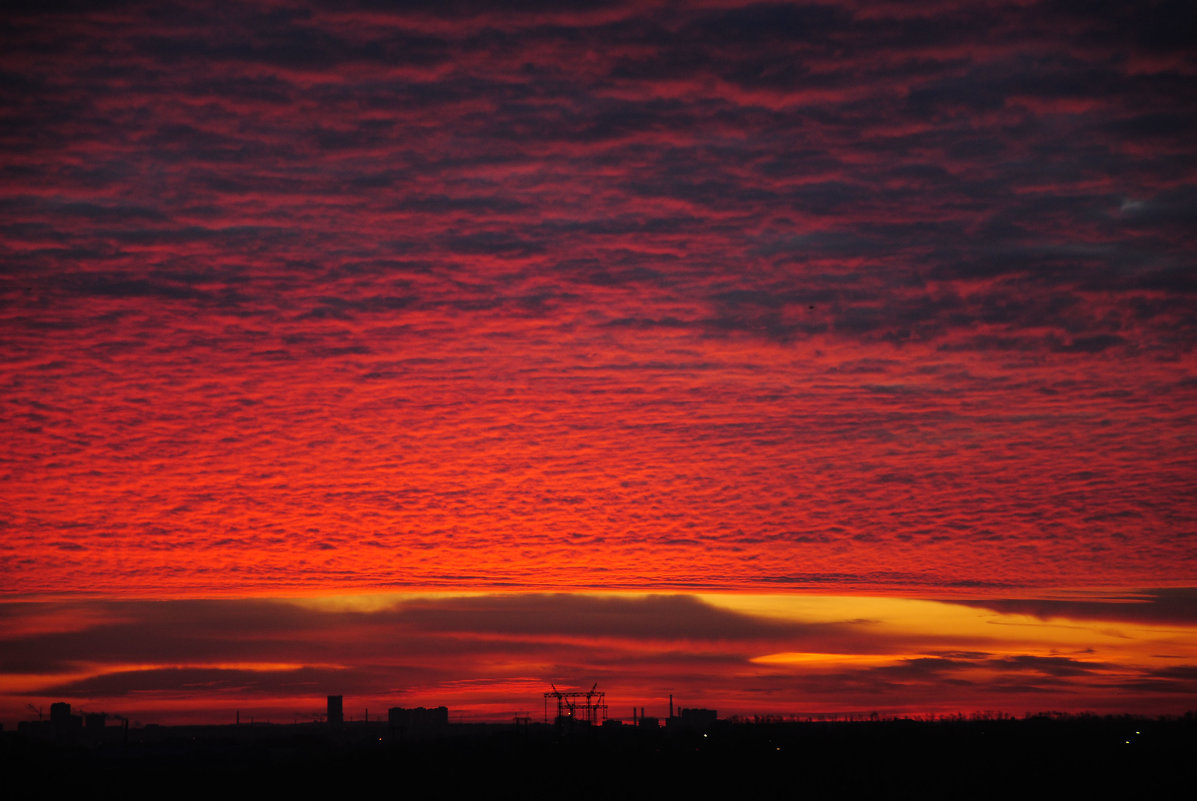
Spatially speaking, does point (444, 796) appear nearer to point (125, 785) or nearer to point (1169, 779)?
point (125, 785)

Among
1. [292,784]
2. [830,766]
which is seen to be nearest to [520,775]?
[292,784]

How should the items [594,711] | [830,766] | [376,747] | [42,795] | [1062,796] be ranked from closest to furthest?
1. [42,795]
2. [1062,796]
3. [830,766]
4. [376,747]
5. [594,711]

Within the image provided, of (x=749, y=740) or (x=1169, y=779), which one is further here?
(x=749, y=740)

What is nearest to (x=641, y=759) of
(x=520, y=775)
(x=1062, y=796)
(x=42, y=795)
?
(x=520, y=775)

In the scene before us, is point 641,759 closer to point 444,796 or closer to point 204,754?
point 444,796

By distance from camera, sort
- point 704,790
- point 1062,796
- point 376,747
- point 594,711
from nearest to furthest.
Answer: point 1062,796 < point 704,790 < point 376,747 < point 594,711

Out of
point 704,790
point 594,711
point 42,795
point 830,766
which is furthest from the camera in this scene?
point 594,711
